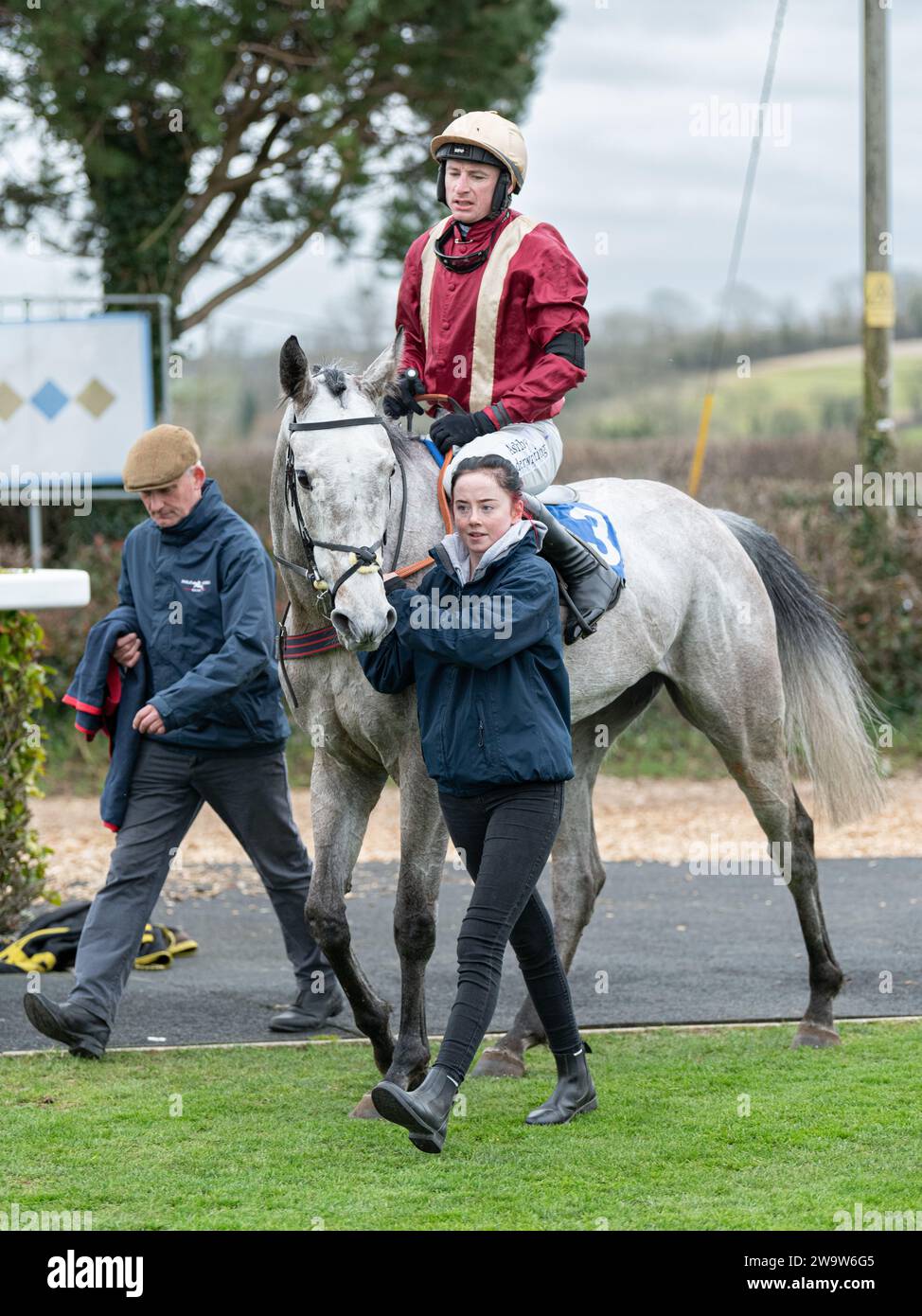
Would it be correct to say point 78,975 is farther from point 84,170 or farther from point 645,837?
point 84,170

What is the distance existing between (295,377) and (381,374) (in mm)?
250

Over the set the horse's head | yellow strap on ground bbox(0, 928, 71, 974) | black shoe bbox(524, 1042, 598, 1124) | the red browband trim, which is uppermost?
the horse's head

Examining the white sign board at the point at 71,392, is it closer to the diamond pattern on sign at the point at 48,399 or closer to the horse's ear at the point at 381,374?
the diamond pattern on sign at the point at 48,399

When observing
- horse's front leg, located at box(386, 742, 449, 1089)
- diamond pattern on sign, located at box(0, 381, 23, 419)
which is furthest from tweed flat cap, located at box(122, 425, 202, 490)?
diamond pattern on sign, located at box(0, 381, 23, 419)

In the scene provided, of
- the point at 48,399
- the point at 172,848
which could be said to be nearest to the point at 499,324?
the point at 172,848

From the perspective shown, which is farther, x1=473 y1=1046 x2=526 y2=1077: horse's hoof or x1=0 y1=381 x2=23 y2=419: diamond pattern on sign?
x1=0 y1=381 x2=23 y2=419: diamond pattern on sign

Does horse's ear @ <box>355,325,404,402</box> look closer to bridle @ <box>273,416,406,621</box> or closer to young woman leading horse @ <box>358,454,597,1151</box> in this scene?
bridle @ <box>273,416,406,621</box>

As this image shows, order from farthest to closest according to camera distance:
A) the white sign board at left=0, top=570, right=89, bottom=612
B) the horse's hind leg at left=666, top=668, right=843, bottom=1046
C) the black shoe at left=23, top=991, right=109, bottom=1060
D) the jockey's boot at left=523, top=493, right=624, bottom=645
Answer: the horse's hind leg at left=666, top=668, right=843, bottom=1046, the white sign board at left=0, top=570, right=89, bottom=612, the black shoe at left=23, top=991, right=109, bottom=1060, the jockey's boot at left=523, top=493, right=624, bottom=645

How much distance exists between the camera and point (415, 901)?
4801 mm

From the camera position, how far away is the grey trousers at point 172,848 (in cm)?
543

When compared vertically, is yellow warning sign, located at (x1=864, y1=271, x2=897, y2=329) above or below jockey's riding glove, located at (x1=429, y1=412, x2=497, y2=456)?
above

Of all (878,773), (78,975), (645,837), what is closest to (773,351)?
(645,837)

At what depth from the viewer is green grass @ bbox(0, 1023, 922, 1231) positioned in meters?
3.82

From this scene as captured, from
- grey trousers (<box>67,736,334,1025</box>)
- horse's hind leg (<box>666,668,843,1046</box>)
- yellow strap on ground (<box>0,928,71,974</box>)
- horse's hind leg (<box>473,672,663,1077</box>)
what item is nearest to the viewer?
grey trousers (<box>67,736,334,1025</box>)
